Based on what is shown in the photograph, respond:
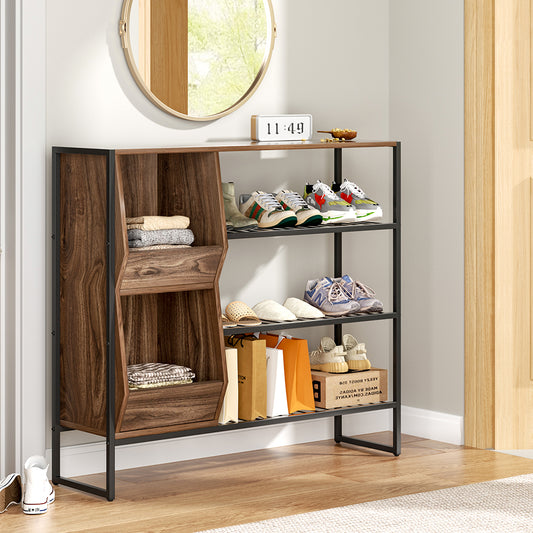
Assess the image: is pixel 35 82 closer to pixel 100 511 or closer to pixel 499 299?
pixel 100 511

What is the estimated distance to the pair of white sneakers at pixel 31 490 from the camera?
9.64ft

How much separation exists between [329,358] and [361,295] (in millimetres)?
258

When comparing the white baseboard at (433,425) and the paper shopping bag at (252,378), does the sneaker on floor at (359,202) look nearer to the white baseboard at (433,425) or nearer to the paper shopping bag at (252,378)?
the paper shopping bag at (252,378)

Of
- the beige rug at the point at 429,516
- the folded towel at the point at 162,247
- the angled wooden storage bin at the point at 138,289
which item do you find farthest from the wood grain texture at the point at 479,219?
the folded towel at the point at 162,247

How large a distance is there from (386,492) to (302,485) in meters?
0.27

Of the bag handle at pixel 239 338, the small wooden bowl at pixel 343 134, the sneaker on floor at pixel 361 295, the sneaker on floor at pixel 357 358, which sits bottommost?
the sneaker on floor at pixel 357 358

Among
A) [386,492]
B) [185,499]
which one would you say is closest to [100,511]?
[185,499]

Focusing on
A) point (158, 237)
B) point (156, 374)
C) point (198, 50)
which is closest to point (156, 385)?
point (156, 374)

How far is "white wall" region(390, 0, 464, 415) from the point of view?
3.78m

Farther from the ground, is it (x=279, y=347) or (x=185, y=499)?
(x=279, y=347)

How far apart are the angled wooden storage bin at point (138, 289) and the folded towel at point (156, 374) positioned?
0.18ft

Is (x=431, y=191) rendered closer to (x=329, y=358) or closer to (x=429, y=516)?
(x=329, y=358)

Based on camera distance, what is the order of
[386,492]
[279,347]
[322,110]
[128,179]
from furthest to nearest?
[322,110], [279,347], [128,179], [386,492]

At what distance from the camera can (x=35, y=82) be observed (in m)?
3.17
